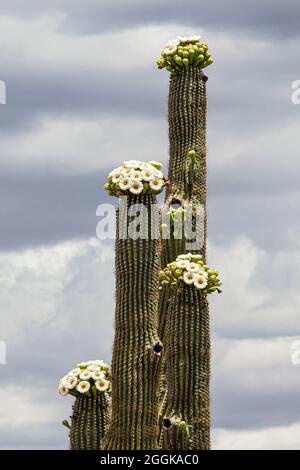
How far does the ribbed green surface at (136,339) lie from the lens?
34219mm

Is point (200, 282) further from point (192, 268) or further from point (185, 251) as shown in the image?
point (185, 251)

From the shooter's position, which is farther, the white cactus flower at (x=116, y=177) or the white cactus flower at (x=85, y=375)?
the white cactus flower at (x=85, y=375)

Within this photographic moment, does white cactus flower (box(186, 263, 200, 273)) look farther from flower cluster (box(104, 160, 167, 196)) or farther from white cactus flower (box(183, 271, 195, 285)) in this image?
flower cluster (box(104, 160, 167, 196))

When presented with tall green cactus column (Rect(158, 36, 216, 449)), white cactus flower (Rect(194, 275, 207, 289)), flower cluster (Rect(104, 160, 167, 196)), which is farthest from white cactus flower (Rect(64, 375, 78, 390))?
flower cluster (Rect(104, 160, 167, 196))

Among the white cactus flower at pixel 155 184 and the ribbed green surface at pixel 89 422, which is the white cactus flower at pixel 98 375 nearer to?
the ribbed green surface at pixel 89 422

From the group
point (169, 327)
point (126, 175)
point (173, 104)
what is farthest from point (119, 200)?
point (173, 104)

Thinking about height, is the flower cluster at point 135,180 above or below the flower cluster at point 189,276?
above

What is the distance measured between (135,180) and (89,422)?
540cm

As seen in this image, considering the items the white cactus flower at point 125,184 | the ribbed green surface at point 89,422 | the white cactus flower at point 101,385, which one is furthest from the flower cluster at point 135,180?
the ribbed green surface at point 89,422

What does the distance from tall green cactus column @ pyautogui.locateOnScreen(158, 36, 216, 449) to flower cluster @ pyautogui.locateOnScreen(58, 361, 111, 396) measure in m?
1.43

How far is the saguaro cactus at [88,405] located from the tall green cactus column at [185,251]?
143 centimetres

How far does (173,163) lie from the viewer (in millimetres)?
39594

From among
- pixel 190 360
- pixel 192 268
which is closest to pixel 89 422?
pixel 190 360

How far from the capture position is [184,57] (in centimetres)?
3972
